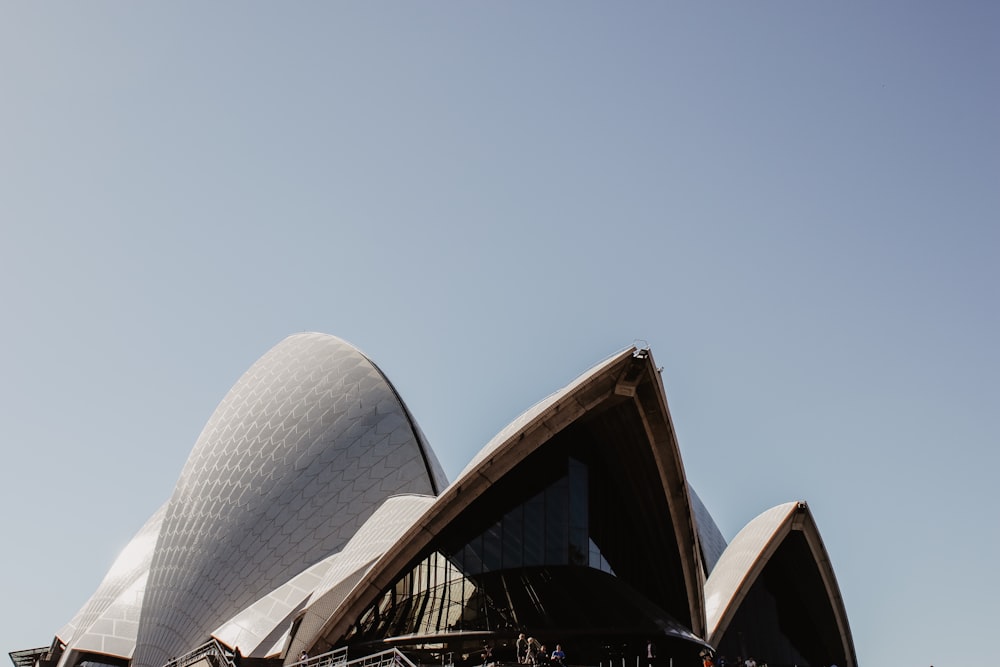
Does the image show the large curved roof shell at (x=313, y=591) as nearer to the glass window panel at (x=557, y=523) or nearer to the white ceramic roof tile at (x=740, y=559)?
the glass window panel at (x=557, y=523)

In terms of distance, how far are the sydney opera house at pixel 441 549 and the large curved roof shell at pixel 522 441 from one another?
56mm

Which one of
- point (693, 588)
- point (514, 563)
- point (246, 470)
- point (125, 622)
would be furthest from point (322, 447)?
point (693, 588)

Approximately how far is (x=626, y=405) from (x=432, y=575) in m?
6.76

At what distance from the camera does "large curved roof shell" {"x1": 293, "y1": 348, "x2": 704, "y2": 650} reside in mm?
23000

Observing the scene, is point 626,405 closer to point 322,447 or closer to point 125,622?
point 322,447

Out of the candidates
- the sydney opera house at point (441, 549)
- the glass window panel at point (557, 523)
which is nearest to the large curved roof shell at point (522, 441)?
→ the sydney opera house at point (441, 549)

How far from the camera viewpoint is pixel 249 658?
23.6m

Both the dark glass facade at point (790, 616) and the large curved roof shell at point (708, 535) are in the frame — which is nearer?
the dark glass facade at point (790, 616)

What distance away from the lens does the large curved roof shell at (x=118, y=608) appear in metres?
31.8

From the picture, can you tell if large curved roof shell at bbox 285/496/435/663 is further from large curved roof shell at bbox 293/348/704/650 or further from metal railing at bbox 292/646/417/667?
metal railing at bbox 292/646/417/667

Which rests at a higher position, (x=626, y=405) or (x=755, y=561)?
(x=626, y=405)

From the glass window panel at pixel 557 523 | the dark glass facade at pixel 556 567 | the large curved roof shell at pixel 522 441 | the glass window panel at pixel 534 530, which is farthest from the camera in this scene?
the glass window panel at pixel 557 523

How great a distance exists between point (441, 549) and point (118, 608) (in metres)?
16.9

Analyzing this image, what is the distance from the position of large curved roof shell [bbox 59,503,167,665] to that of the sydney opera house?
0.13 m
